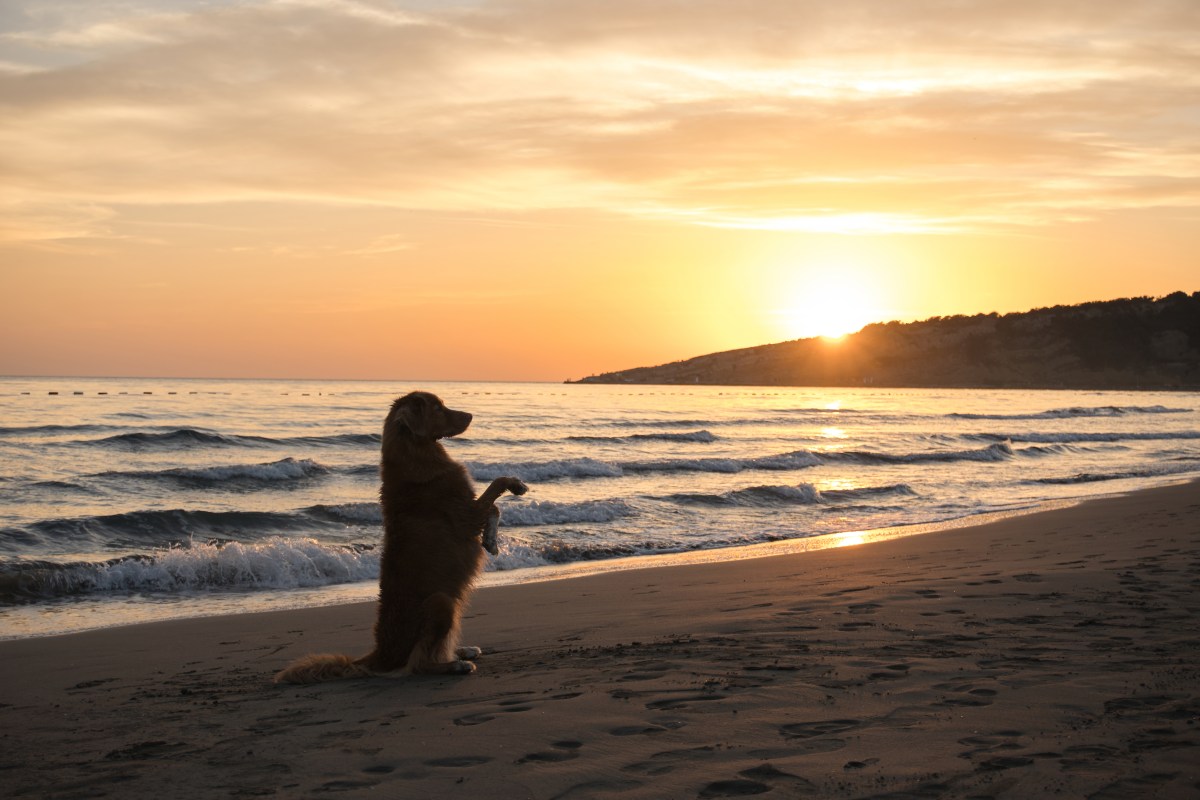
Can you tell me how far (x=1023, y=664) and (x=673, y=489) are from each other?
16.0 m

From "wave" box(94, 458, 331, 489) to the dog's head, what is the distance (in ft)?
51.3

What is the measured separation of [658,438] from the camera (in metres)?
36.2

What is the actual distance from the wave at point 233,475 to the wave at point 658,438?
41.7 ft

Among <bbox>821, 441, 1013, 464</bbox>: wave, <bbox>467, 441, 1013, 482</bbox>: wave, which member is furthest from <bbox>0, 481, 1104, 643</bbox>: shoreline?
<bbox>821, 441, 1013, 464</bbox>: wave

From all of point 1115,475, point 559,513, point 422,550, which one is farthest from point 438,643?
point 1115,475

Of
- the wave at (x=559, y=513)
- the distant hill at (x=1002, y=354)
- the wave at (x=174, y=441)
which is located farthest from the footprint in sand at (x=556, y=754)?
the distant hill at (x=1002, y=354)

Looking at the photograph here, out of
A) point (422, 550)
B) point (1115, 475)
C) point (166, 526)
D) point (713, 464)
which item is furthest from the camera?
point (713, 464)

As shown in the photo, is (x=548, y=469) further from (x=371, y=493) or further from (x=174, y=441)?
(x=174, y=441)

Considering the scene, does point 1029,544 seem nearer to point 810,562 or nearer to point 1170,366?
point 810,562

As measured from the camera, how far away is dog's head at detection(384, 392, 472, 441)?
6259 mm

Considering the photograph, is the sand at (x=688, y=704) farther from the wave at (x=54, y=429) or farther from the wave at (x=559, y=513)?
the wave at (x=54, y=429)

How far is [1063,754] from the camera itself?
12.0ft

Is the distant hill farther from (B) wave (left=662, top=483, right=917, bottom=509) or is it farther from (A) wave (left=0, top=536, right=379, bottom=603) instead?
(A) wave (left=0, top=536, right=379, bottom=603)

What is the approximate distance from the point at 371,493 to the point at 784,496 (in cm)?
838
